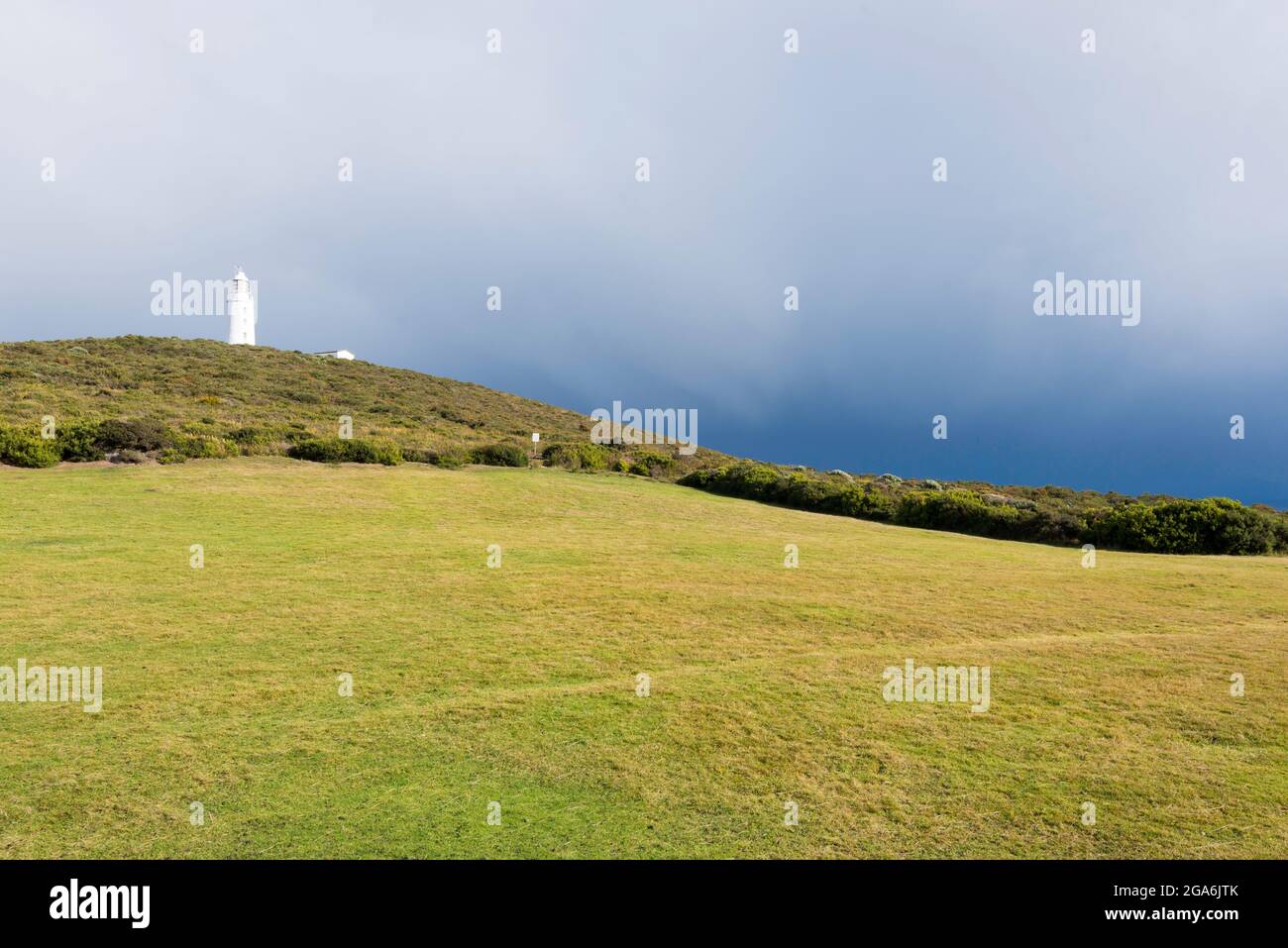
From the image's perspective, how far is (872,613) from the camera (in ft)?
42.4

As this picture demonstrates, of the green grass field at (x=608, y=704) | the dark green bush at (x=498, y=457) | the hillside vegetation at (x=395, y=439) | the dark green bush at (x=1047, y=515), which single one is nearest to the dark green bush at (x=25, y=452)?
the hillside vegetation at (x=395, y=439)

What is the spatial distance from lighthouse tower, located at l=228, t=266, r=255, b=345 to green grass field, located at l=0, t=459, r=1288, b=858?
54.6 meters

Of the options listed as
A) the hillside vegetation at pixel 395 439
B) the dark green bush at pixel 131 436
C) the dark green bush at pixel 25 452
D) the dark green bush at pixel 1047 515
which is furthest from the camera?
the dark green bush at pixel 131 436

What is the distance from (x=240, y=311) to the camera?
66438 millimetres

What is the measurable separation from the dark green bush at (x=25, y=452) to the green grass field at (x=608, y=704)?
8162 mm

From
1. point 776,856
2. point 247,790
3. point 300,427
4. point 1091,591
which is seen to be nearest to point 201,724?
point 247,790

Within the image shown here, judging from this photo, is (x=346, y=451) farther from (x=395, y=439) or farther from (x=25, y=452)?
(x=25, y=452)

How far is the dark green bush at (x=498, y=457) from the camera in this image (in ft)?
112

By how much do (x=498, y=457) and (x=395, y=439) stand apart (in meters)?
5.30

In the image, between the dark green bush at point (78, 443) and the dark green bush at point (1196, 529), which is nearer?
the dark green bush at point (1196, 529)

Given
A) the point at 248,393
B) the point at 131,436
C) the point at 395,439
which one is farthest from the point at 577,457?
the point at 248,393

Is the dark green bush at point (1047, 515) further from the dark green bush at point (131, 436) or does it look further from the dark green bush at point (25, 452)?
the dark green bush at point (25, 452)

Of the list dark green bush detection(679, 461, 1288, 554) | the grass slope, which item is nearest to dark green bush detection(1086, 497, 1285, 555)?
dark green bush detection(679, 461, 1288, 554)
